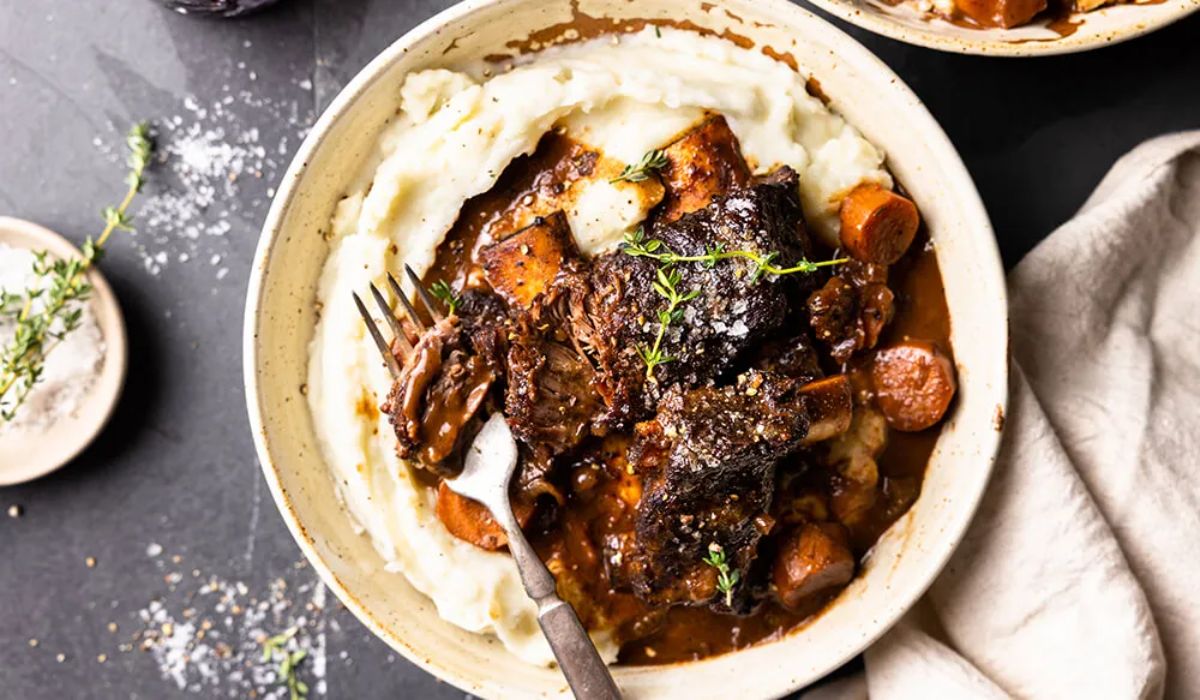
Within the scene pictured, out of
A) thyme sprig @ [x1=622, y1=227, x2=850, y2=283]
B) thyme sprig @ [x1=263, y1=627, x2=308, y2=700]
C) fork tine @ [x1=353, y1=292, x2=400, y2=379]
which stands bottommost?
thyme sprig @ [x1=263, y1=627, x2=308, y2=700]

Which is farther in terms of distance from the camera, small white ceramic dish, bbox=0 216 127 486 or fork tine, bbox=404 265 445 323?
small white ceramic dish, bbox=0 216 127 486

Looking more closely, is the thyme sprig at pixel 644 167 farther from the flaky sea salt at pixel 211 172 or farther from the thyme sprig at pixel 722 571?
the flaky sea salt at pixel 211 172

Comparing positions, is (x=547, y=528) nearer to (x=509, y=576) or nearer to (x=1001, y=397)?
(x=509, y=576)

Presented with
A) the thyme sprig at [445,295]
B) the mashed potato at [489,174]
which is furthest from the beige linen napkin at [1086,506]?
the thyme sprig at [445,295]

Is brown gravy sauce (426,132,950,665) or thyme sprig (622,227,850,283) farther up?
thyme sprig (622,227,850,283)

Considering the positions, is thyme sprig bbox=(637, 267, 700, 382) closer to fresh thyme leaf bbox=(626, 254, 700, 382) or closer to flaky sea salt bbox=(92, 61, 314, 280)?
fresh thyme leaf bbox=(626, 254, 700, 382)

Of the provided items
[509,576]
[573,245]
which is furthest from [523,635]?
[573,245]

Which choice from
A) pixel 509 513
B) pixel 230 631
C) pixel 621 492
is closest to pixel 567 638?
pixel 509 513

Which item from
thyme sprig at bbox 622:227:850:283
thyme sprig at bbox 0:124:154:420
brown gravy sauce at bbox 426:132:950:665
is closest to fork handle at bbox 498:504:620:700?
brown gravy sauce at bbox 426:132:950:665
